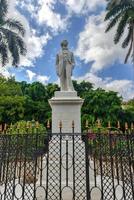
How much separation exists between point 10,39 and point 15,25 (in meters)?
1.77

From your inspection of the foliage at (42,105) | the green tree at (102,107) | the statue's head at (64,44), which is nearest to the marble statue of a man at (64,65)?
the statue's head at (64,44)

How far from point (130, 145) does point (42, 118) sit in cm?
2115

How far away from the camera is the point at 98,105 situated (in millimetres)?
25953

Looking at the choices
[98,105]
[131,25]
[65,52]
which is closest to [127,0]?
[131,25]

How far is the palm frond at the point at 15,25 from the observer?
27.5 meters

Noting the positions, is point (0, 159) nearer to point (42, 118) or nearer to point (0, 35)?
point (42, 118)

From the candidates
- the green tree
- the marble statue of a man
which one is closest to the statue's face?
the marble statue of a man

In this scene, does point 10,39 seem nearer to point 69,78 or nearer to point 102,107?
point 102,107

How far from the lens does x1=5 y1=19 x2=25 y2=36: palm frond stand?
90.2ft

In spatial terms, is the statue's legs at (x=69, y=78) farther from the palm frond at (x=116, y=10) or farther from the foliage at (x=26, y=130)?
the palm frond at (x=116, y=10)

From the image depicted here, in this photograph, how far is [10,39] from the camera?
2669cm

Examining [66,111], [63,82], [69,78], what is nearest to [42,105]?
A: [63,82]

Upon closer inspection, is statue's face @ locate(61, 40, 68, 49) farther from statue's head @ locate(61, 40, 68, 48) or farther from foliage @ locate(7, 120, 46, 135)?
foliage @ locate(7, 120, 46, 135)

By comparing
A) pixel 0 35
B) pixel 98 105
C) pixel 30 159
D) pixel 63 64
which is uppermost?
pixel 0 35
